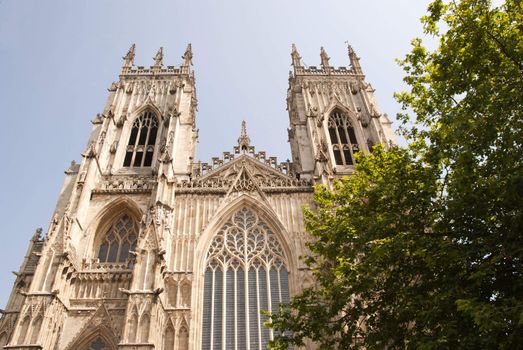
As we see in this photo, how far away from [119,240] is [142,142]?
7.98 metres

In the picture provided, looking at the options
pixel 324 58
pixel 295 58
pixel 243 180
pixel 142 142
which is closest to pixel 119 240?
pixel 243 180

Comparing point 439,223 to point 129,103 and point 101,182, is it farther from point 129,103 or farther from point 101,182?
point 129,103

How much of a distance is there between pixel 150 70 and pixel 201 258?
17.4 meters

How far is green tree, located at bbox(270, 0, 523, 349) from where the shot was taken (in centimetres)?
713

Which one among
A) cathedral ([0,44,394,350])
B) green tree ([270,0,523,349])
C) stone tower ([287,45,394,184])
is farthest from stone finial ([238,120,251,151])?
green tree ([270,0,523,349])

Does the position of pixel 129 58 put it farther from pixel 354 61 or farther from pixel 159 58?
pixel 354 61

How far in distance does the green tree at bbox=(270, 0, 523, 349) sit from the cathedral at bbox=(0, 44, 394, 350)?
7.22 meters

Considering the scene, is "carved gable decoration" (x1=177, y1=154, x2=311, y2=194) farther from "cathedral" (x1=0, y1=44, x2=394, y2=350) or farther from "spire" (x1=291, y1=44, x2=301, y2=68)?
"spire" (x1=291, y1=44, x2=301, y2=68)

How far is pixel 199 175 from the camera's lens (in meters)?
22.8

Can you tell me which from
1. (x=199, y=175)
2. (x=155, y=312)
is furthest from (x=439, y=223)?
(x=199, y=175)

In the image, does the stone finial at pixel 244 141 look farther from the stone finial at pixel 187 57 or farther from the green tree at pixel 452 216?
the green tree at pixel 452 216

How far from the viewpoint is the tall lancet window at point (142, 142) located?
24672mm

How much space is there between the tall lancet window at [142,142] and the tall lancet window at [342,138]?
37.5 ft

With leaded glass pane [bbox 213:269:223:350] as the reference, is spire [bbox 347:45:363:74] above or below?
above
